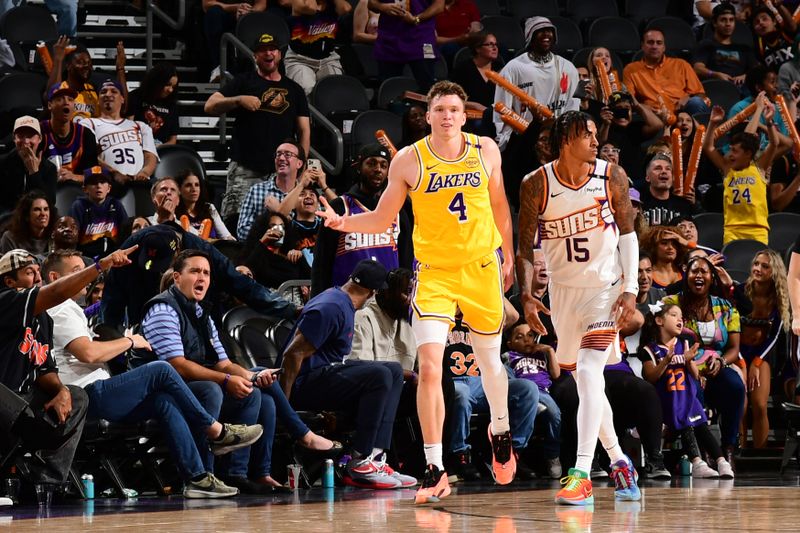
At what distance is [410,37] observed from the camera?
1414 cm

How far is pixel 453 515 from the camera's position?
6.27m

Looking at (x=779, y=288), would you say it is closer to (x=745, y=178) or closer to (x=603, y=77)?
(x=745, y=178)

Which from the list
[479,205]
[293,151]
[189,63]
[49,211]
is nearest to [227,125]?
[189,63]

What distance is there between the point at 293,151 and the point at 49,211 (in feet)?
7.12

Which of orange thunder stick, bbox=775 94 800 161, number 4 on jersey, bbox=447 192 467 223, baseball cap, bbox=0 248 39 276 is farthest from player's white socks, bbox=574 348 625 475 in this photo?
orange thunder stick, bbox=775 94 800 161

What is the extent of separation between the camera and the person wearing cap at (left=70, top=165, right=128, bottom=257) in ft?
33.5

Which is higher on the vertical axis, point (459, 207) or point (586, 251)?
point (459, 207)

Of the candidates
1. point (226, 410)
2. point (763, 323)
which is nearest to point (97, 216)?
point (226, 410)

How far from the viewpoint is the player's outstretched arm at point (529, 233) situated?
7.07 m

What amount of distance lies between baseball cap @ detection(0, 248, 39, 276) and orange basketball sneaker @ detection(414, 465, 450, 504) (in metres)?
2.57

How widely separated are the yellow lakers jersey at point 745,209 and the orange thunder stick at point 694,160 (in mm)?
352

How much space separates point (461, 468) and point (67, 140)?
460cm

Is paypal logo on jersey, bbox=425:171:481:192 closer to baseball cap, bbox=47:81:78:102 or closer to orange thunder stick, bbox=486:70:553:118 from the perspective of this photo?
baseball cap, bbox=47:81:78:102

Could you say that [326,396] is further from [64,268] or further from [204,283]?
[64,268]
